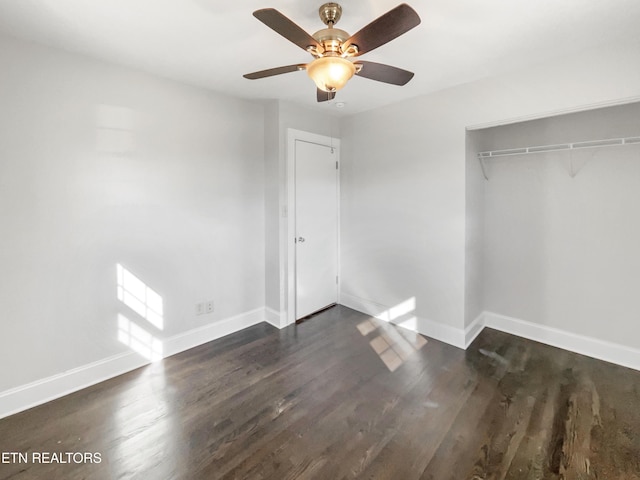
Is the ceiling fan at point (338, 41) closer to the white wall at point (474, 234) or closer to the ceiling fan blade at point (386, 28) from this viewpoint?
the ceiling fan blade at point (386, 28)

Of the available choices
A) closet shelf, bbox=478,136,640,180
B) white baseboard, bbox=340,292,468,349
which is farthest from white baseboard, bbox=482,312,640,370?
closet shelf, bbox=478,136,640,180

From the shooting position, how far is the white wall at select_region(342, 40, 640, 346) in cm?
219

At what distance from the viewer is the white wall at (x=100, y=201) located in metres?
1.98

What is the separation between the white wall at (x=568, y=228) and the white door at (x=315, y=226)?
1694 mm

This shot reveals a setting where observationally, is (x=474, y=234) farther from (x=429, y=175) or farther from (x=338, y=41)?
(x=338, y=41)

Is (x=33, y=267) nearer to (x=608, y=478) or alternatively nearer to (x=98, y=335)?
(x=98, y=335)

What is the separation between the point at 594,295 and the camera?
105 inches

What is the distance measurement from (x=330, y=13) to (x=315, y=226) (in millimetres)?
2252

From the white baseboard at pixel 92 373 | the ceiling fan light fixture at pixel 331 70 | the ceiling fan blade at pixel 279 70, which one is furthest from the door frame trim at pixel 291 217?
the ceiling fan light fixture at pixel 331 70

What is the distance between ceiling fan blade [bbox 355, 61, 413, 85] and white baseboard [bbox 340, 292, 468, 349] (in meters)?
2.28

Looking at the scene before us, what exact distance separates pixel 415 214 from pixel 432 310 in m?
0.99

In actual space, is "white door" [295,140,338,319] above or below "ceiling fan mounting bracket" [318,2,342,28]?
below

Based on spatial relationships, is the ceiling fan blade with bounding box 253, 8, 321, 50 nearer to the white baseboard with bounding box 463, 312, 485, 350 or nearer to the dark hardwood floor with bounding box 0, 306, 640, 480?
the dark hardwood floor with bounding box 0, 306, 640, 480

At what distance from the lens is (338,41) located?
1.49 m
